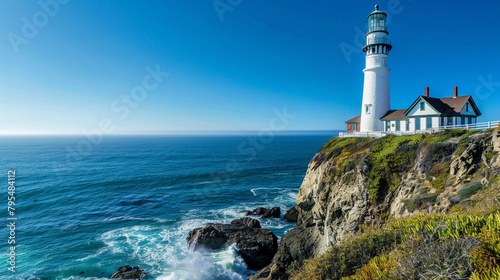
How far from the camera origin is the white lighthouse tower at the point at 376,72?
3397cm

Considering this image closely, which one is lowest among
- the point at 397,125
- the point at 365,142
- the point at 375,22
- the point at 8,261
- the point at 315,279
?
the point at 8,261

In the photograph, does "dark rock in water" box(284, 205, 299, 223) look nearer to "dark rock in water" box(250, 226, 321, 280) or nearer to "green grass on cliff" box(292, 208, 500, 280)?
"dark rock in water" box(250, 226, 321, 280)

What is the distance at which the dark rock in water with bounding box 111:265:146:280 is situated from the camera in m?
20.6

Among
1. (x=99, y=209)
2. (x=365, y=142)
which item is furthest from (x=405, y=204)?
(x=99, y=209)

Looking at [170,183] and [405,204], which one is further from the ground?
[405,204]

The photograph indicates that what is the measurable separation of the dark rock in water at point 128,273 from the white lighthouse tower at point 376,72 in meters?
33.7

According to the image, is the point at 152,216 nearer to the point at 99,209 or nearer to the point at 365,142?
the point at 99,209

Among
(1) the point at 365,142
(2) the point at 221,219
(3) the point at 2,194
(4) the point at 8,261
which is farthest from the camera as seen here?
(3) the point at 2,194

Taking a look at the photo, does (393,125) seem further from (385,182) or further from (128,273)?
(128,273)

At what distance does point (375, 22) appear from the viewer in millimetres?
34375

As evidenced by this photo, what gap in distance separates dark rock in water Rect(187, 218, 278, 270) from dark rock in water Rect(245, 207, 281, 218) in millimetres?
5763

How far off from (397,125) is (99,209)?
4486 centimetres

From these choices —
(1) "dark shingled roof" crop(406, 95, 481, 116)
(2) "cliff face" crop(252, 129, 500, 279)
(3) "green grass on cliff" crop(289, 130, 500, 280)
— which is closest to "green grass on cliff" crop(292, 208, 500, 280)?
(3) "green grass on cliff" crop(289, 130, 500, 280)

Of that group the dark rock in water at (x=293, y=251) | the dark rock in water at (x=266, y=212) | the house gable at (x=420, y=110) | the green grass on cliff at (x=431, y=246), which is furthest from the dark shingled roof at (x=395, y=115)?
the dark rock in water at (x=266, y=212)
